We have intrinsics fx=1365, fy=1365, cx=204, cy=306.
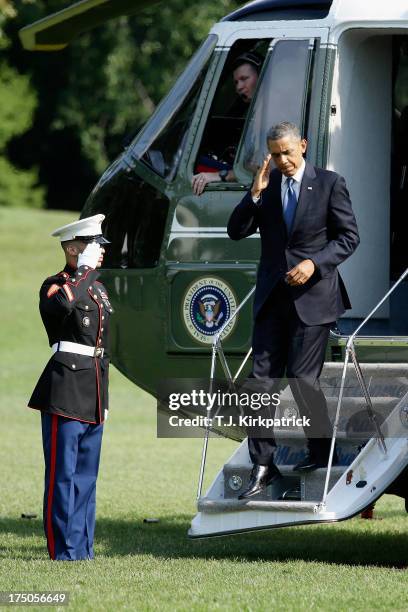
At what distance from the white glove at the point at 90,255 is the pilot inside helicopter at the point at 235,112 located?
90cm

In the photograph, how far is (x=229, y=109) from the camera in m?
8.13

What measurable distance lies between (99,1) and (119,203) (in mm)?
1222

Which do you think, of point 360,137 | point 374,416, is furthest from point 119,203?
point 374,416

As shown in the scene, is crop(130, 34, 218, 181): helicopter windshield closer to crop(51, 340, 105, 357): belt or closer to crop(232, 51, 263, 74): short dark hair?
crop(232, 51, 263, 74): short dark hair

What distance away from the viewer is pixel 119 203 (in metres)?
8.43

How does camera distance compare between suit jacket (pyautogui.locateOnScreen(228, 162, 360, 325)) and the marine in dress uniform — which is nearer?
suit jacket (pyautogui.locateOnScreen(228, 162, 360, 325))

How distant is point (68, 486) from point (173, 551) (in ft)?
2.94

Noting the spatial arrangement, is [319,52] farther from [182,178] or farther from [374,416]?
[374,416]

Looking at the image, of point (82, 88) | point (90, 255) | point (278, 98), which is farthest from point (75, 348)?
point (82, 88)

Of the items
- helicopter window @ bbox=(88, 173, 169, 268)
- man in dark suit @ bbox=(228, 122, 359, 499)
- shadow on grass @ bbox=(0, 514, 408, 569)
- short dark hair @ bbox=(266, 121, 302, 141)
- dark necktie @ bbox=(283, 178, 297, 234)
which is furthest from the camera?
helicopter window @ bbox=(88, 173, 169, 268)

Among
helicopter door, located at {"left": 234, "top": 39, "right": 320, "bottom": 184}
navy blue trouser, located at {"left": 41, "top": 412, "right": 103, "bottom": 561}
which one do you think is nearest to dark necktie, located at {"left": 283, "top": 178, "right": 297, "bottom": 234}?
helicopter door, located at {"left": 234, "top": 39, "right": 320, "bottom": 184}

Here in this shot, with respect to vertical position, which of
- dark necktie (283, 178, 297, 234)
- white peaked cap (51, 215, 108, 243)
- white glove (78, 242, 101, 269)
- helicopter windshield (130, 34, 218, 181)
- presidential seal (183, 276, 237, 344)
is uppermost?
helicopter windshield (130, 34, 218, 181)

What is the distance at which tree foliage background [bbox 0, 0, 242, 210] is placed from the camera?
41906mm

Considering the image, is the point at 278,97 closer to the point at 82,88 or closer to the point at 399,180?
the point at 399,180
